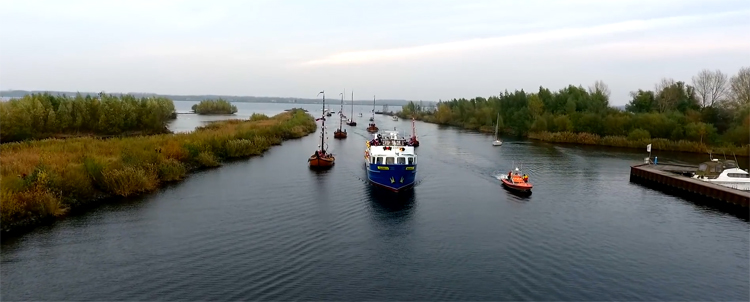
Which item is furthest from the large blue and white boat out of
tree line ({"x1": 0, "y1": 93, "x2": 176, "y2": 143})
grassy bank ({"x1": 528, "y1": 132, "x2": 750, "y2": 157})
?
grassy bank ({"x1": 528, "y1": 132, "x2": 750, "y2": 157})

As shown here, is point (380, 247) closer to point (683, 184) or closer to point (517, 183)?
point (517, 183)

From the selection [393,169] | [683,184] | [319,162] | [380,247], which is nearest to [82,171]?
[380,247]

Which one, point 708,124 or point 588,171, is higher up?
point 708,124

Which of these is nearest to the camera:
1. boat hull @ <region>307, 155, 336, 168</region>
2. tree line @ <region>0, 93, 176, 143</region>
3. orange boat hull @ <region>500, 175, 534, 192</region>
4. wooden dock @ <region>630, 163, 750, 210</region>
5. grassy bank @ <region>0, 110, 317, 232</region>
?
grassy bank @ <region>0, 110, 317, 232</region>

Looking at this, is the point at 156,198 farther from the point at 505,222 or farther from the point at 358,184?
the point at 505,222

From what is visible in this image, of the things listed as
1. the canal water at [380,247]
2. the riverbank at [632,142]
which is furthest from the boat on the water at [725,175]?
the riverbank at [632,142]

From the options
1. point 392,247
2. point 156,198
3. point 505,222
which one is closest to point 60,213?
point 156,198

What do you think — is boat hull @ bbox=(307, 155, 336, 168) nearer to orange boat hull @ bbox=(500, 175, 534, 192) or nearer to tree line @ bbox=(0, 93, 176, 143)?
orange boat hull @ bbox=(500, 175, 534, 192)
